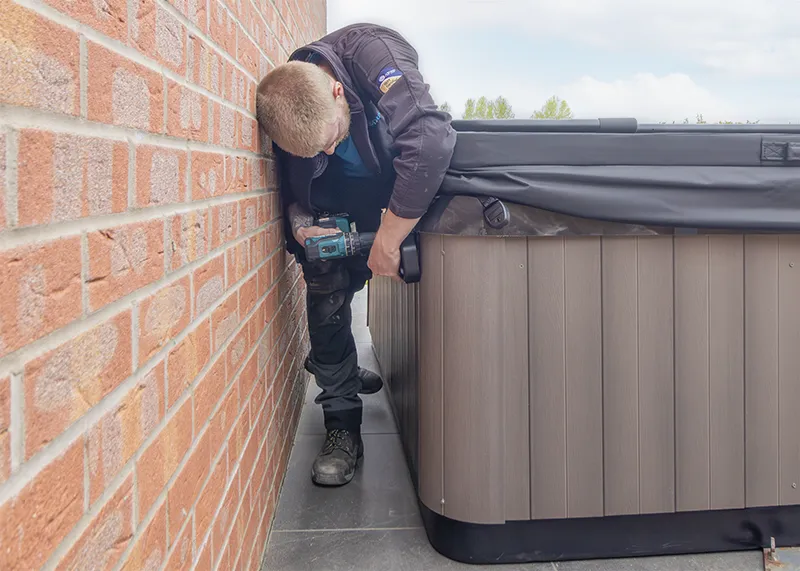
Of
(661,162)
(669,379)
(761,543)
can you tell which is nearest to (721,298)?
(669,379)

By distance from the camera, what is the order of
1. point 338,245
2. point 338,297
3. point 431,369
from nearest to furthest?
point 431,369 → point 338,245 → point 338,297

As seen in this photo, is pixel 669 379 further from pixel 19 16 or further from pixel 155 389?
pixel 19 16

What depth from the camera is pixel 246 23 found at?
5.48 feet

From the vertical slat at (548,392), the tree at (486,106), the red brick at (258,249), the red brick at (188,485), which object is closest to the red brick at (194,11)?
the red brick at (258,249)

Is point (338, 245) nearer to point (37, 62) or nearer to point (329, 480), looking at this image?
point (329, 480)

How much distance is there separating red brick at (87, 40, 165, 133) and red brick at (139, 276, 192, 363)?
24 cm

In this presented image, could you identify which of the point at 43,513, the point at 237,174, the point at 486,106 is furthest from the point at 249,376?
the point at 486,106

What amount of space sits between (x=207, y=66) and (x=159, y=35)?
0.30 metres

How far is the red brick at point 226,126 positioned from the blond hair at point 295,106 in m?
0.28

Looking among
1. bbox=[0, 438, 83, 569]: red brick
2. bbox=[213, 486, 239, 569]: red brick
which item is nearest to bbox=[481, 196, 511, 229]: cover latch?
bbox=[213, 486, 239, 569]: red brick

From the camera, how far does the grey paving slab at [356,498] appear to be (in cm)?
210

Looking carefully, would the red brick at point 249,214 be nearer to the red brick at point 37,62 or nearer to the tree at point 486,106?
the red brick at point 37,62

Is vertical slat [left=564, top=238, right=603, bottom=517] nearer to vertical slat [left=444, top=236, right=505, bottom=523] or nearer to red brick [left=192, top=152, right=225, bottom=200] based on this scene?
vertical slat [left=444, top=236, right=505, bottom=523]

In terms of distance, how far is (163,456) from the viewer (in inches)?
38.0
